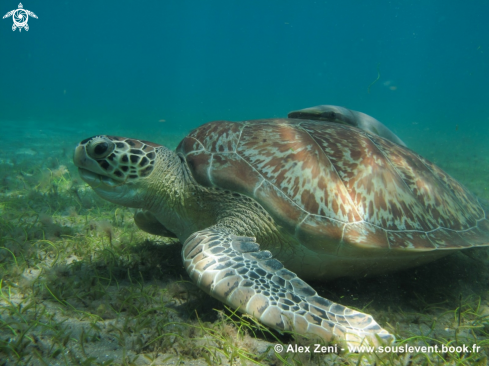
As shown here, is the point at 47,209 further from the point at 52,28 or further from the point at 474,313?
the point at 52,28

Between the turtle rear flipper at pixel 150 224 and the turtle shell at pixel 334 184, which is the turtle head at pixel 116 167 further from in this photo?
the turtle shell at pixel 334 184

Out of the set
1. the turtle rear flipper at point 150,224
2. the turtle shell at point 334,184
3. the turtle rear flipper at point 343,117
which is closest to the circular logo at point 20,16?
the turtle rear flipper at point 343,117

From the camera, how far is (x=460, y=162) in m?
9.69

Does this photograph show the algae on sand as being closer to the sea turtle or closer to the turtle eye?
the sea turtle

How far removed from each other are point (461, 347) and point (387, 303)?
1.88ft

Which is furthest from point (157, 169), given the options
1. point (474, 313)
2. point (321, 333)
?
point (474, 313)

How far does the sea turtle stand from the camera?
6.51ft

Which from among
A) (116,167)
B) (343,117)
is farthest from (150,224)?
(343,117)

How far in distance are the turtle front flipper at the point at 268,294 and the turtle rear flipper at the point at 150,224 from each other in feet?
3.18

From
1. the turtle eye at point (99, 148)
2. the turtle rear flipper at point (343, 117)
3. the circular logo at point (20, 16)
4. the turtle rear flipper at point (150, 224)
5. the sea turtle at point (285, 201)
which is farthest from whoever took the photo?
the circular logo at point (20, 16)

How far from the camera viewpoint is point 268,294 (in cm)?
151

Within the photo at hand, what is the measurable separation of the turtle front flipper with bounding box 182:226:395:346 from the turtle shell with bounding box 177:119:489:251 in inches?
17.5

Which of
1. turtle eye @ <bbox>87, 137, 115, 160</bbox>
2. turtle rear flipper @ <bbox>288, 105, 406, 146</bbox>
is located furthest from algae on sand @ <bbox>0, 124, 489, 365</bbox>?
turtle rear flipper @ <bbox>288, 105, 406, 146</bbox>

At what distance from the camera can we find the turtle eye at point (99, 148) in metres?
2.16
